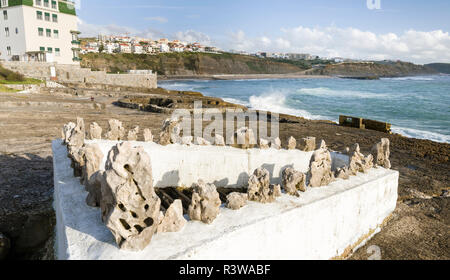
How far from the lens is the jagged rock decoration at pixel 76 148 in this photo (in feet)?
20.3

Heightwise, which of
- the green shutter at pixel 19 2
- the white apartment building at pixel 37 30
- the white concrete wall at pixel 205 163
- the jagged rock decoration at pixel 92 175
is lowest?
the white concrete wall at pixel 205 163

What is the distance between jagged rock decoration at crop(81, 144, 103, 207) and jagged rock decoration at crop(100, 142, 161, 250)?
3.37ft

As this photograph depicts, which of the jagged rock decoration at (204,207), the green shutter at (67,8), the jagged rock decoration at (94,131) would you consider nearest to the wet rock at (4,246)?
the jagged rock decoration at (94,131)

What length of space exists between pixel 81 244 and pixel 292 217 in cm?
338

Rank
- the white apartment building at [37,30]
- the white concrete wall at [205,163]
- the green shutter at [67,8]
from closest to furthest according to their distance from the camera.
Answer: the white concrete wall at [205,163]
the white apartment building at [37,30]
the green shutter at [67,8]

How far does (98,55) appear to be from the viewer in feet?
312

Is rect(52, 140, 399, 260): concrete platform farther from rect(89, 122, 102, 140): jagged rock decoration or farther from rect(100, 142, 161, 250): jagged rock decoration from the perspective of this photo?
rect(89, 122, 102, 140): jagged rock decoration

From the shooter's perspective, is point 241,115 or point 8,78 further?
point 8,78

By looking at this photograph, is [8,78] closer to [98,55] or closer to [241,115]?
[241,115]

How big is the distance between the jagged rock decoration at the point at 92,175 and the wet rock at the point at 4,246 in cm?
205

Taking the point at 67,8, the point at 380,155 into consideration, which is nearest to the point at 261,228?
the point at 380,155

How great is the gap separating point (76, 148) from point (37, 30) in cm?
4634

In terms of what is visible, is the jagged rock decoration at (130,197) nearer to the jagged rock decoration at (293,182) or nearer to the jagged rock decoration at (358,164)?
the jagged rock decoration at (293,182)
